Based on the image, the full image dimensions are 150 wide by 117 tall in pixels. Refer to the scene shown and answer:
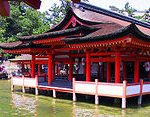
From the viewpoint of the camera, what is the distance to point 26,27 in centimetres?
3972

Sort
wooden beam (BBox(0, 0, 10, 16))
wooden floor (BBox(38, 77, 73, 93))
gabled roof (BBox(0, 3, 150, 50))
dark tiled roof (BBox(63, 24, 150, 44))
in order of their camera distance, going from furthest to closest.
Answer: wooden floor (BBox(38, 77, 73, 93))
gabled roof (BBox(0, 3, 150, 50))
dark tiled roof (BBox(63, 24, 150, 44))
wooden beam (BBox(0, 0, 10, 16))

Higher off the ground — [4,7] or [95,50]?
[95,50]

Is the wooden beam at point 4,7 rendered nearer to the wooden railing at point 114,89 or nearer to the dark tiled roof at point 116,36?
the dark tiled roof at point 116,36

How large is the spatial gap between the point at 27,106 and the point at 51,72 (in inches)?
179

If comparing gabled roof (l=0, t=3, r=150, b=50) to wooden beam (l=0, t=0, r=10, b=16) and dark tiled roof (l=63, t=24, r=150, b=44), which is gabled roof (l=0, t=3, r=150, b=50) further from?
wooden beam (l=0, t=0, r=10, b=16)

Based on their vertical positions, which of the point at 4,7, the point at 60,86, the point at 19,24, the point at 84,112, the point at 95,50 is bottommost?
the point at 84,112

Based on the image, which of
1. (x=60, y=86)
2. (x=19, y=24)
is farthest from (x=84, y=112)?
(x=19, y=24)

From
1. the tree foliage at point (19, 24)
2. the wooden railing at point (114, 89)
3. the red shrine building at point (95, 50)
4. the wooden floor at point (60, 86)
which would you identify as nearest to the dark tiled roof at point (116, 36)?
the red shrine building at point (95, 50)

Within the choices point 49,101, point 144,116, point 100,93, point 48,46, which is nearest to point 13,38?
point 48,46

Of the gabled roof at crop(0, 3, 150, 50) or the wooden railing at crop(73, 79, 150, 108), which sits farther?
the wooden railing at crop(73, 79, 150, 108)

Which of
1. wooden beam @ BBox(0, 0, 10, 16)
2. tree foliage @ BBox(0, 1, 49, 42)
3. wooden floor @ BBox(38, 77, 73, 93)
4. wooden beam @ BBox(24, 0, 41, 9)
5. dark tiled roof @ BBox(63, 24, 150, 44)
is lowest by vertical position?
wooden floor @ BBox(38, 77, 73, 93)

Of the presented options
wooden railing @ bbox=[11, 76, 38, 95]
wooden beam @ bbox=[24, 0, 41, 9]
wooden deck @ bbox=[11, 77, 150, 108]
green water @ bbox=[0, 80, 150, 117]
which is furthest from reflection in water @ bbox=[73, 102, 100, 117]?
wooden beam @ bbox=[24, 0, 41, 9]

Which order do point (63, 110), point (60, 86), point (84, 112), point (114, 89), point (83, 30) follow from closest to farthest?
point (84, 112) < point (63, 110) < point (114, 89) < point (83, 30) < point (60, 86)

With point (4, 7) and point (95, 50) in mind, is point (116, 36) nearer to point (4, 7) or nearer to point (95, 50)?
point (95, 50)
